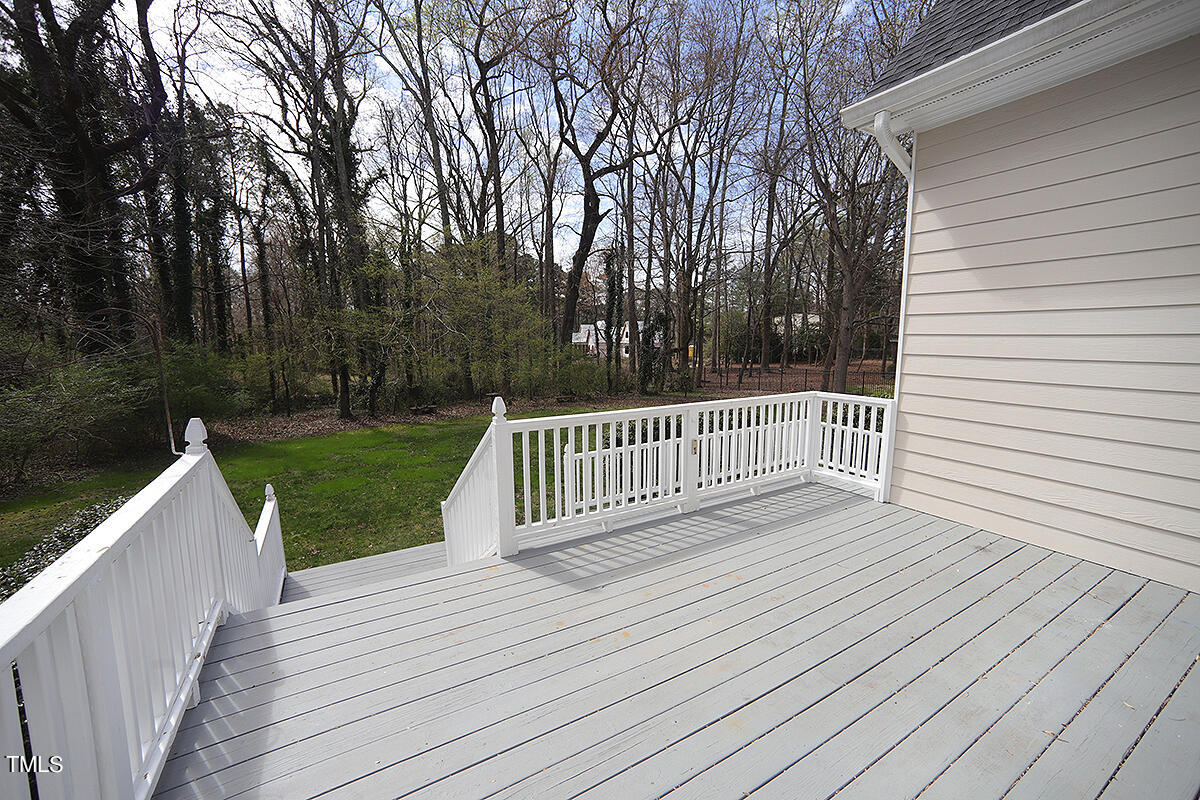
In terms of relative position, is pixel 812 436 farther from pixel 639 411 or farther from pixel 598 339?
pixel 598 339

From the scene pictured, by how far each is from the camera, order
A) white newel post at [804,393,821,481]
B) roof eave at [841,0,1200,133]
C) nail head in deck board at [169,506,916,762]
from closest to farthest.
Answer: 1. nail head in deck board at [169,506,916,762]
2. roof eave at [841,0,1200,133]
3. white newel post at [804,393,821,481]

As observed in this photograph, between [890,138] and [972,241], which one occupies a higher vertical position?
[890,138]

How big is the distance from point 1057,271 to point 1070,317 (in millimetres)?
283

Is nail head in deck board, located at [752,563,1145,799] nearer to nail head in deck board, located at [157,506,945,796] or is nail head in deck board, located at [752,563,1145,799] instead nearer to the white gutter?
nail head in deck board, located at [157,506,945,796]

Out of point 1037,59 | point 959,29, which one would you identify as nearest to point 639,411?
point 1037,59

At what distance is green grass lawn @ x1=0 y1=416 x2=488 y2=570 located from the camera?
16.5 ft

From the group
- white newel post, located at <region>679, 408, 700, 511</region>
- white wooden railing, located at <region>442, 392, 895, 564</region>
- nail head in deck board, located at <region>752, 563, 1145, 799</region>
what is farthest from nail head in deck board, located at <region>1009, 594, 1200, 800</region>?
white newel post, located at <region>679, 408, 700, 511</region>

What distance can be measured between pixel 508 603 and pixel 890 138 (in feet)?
12.7

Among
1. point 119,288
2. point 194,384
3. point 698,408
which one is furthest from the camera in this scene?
point 194,384

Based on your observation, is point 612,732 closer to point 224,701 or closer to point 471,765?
point 471,765

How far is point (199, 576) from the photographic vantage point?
1.98m

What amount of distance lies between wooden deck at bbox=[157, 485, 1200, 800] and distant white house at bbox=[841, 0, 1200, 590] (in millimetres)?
520

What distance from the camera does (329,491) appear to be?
6.39 m

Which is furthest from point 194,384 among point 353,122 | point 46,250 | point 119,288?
point 353,122
